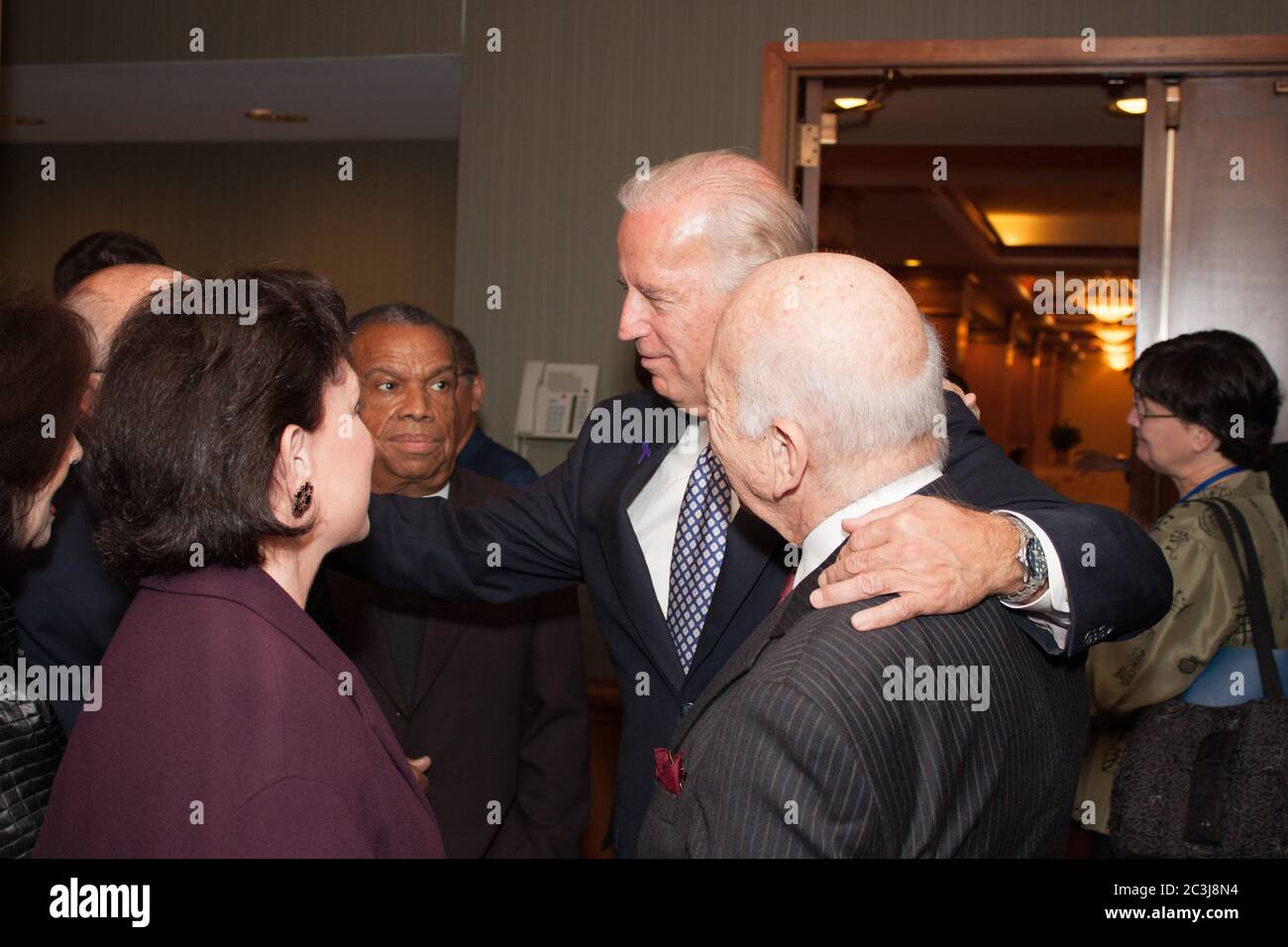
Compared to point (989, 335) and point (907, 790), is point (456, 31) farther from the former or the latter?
point (989, 335)

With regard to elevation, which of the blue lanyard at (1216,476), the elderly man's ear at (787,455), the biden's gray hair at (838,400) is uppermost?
the biden's gray hair at (838,400)

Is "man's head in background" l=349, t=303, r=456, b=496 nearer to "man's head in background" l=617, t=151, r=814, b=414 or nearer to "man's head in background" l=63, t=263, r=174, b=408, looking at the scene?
"man's head in background" l=63, t=263, r=174, b=408

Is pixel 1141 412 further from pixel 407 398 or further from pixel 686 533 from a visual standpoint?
pixel 407 398

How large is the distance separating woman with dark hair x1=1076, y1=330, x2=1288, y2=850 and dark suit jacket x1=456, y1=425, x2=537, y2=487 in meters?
1.70

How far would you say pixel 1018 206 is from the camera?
8219mm

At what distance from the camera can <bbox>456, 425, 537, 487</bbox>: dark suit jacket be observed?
141 inches

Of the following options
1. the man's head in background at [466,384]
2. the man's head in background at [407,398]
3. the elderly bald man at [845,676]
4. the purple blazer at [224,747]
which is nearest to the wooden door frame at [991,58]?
the man's head in background at [466,384]

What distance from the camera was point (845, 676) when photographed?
44.3 inches

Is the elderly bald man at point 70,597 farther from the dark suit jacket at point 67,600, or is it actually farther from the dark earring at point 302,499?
the dark earring at point 302,499

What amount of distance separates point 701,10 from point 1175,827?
9.46 ft

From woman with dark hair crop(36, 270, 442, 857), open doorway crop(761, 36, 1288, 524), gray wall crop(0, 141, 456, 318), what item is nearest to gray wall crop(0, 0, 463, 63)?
open doorway crop(761, 36, 1288, 524)

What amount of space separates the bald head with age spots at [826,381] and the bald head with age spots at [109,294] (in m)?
1.21

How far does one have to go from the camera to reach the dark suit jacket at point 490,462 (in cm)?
358

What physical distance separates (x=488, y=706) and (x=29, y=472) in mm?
1065
